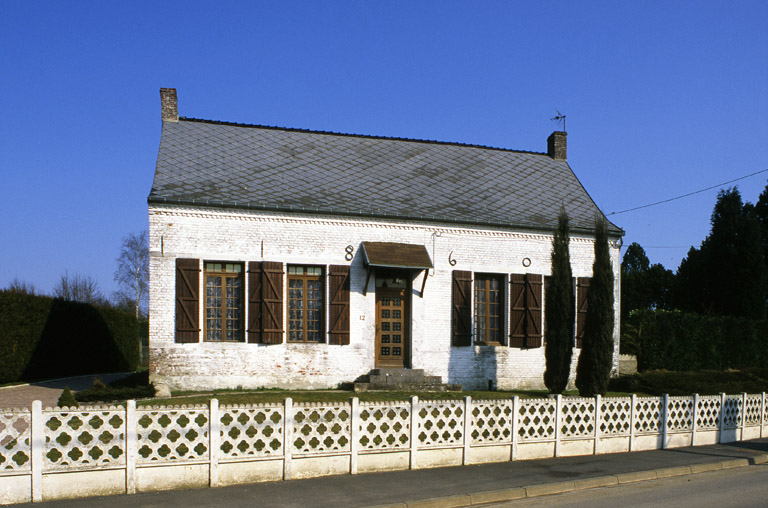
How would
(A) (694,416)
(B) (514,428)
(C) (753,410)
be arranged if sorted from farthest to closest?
(C) (753,410), (A) (694,416), (B) (514,428)

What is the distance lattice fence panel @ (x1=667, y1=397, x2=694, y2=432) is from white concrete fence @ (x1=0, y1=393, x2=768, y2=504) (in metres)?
0.05

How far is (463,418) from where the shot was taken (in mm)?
10086

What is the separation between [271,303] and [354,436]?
8.29 metres

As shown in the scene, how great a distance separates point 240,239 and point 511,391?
28.3 feet

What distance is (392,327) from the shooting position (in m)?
18.3

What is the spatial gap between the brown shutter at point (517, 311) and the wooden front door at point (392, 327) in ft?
10.4

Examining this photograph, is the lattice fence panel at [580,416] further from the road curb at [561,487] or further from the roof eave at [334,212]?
the roof eave at [334,212]

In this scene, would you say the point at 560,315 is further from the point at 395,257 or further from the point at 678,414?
the point at 395,257

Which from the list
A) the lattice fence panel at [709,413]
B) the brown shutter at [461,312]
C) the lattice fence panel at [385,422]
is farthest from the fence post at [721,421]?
the lattice fence panel at [385,422]

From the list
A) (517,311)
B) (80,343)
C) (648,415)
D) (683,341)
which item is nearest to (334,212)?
(517,311)

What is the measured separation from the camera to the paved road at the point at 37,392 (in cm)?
1510

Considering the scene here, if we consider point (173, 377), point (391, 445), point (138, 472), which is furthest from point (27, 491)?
point (173, 377)

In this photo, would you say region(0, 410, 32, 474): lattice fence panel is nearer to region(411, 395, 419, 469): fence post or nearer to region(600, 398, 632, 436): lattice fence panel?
region(411, 395, 419, 469): fence post

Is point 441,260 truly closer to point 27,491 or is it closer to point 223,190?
point 223,190
